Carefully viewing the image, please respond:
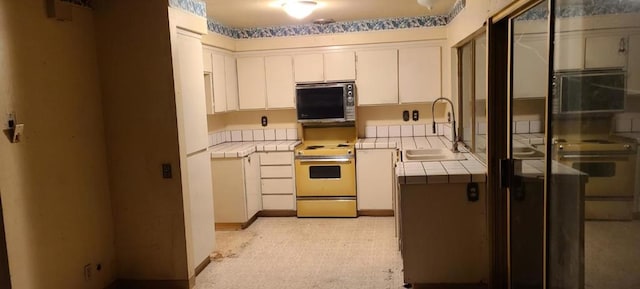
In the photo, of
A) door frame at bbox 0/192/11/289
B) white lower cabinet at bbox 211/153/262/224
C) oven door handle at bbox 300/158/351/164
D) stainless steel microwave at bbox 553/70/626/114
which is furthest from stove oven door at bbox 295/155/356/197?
stainless steel microwave at bbox 553/70/626/114

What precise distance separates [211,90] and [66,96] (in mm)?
1893

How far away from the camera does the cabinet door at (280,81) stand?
5172 millimetres

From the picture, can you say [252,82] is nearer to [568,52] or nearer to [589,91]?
[568,52]

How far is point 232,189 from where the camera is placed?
461 centimetres

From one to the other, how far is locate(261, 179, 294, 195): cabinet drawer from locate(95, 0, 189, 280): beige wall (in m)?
1.89

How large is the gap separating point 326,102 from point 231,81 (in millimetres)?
1118

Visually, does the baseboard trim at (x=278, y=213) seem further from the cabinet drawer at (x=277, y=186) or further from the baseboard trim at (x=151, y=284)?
the baseboard trim at (x=151, y=284)

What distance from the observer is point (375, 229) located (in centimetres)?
448

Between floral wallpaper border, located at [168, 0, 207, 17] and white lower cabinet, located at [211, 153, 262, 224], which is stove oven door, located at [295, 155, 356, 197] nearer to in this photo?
white lower cabinet, located at [211, 153, 262, 224]

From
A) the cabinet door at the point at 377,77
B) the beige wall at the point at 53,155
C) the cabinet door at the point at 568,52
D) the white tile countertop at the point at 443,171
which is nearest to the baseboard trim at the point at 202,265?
the beige wall at the point at 53,155

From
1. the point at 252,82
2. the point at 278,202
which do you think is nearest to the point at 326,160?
the point at 278,202

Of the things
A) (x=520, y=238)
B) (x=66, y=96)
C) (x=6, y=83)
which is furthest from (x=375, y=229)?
(x=6, y=83)

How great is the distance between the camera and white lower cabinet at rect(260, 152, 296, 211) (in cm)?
495

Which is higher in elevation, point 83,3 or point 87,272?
point 83,3
